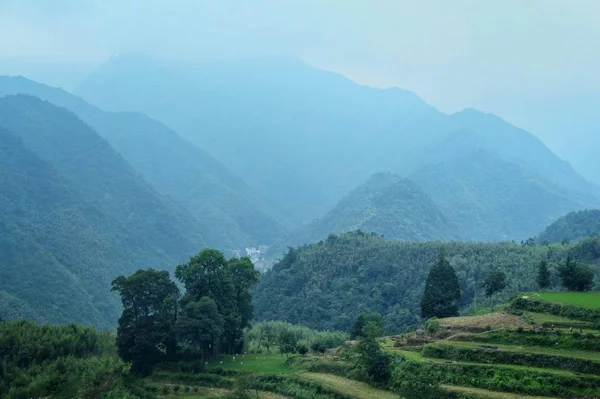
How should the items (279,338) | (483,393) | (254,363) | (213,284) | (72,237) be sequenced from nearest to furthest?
(483,393), (254,363), (213,284), (279,338), (72,237)

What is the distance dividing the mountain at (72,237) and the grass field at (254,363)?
54.9m

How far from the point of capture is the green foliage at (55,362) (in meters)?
41.9

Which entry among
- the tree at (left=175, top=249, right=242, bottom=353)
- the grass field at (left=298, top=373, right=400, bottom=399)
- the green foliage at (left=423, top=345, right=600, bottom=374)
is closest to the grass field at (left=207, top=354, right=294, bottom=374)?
the tree at (left=175, top=249, right=242, bottom=353)

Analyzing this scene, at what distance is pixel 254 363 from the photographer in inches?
1823

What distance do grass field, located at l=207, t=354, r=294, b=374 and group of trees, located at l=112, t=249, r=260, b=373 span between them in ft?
5.00

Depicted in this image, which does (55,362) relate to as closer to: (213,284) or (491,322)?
(213,284)

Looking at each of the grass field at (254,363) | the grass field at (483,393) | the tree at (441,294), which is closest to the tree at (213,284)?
the grass field at (254,363)

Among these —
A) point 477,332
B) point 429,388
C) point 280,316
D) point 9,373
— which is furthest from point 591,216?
point 9,373

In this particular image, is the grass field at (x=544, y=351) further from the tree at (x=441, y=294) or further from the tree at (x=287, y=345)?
the tree at (x=287, y=345)

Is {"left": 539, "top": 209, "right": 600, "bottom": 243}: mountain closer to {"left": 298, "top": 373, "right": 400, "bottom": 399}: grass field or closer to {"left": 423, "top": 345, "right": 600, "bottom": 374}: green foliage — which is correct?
{"left": 423, "top": 345, "right": 600, "bottom": 374}: green foliage

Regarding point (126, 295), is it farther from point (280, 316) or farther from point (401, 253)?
point (401, 253)

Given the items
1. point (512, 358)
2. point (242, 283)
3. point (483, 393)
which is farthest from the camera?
point (242, 283)

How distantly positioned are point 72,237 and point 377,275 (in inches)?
3265

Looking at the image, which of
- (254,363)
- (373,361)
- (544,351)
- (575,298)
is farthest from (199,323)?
(575,298)
